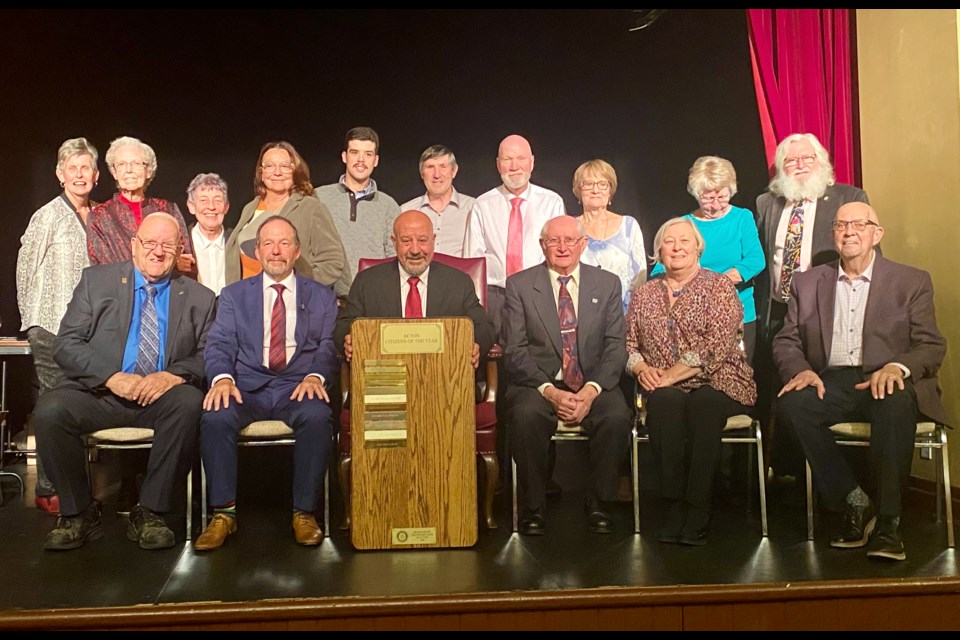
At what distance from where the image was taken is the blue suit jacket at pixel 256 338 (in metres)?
3.85

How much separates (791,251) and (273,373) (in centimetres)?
253

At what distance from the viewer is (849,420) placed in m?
3.80

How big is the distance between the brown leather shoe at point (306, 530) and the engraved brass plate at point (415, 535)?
31cm

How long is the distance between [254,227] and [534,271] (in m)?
1.38

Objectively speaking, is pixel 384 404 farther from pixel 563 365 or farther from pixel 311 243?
pixel 311 243

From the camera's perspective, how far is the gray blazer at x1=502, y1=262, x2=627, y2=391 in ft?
13.4

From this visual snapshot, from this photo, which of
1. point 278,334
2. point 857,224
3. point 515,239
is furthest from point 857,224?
point 278,334

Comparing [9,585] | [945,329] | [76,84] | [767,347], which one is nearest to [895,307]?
[945,329]

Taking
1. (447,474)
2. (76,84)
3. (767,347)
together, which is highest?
(76,84)

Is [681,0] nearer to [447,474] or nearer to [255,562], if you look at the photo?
[447,474]

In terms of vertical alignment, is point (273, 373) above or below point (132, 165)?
below

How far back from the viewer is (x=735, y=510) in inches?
165

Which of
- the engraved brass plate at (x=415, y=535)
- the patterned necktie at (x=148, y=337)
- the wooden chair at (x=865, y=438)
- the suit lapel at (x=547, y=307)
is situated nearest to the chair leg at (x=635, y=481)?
the suit lapel at (x=547, y=307)

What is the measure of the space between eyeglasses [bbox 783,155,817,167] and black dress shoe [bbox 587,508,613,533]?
2.02 metres
